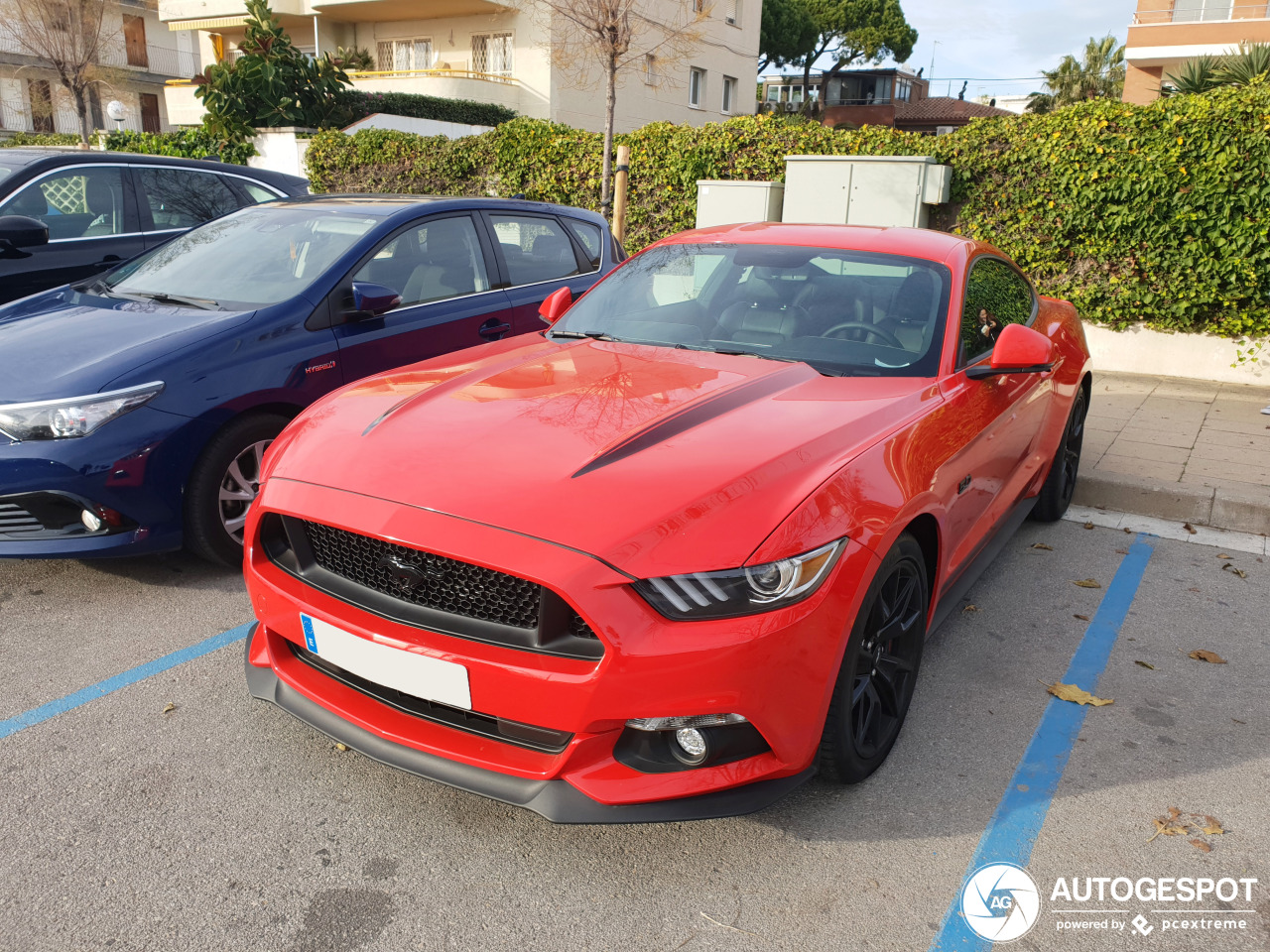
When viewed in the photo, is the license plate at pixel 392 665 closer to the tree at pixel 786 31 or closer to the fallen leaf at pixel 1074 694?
the fallen leaf at pixel 1074 694

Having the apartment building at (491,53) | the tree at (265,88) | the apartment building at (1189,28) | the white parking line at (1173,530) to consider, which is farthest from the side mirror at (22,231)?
the apartment building at (1189,28)

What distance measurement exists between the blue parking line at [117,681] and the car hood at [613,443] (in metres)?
1.09

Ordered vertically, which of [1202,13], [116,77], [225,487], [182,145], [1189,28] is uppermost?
[1202,13]

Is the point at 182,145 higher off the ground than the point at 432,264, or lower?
higher

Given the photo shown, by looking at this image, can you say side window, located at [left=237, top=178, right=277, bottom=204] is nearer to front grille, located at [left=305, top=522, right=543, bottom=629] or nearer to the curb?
front grille, located at [left=305, top=522, right=543, bottom=629]

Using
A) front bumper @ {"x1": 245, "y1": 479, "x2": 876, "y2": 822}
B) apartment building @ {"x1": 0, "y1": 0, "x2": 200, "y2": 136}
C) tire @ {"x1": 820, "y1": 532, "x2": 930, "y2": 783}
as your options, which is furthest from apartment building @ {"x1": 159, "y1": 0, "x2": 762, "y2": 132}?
front bumper @ {"x1": 245, "y1": 479, "x2": 876, "y2": 822}

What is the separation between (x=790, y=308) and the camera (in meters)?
3.58

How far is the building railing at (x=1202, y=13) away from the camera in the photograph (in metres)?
26.8

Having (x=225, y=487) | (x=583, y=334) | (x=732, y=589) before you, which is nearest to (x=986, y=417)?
(x=583, y=334)

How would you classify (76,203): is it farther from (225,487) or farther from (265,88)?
(265,88)

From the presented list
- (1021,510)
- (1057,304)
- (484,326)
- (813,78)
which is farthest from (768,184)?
(813,78)

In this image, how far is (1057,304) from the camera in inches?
212

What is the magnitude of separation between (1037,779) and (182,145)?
19806 millimetres

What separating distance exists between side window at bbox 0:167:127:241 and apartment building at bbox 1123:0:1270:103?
28.9 metres
